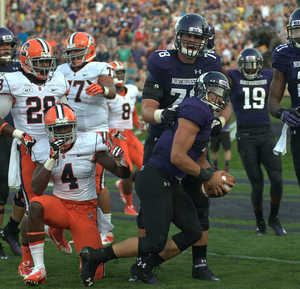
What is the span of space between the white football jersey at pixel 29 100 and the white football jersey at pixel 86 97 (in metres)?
0.67

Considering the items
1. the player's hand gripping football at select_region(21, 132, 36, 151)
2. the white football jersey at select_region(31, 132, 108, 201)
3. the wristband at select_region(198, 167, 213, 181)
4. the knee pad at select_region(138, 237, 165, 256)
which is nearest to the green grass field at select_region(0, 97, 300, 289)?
the knee pad at select_region(138, 237, 165, 256)

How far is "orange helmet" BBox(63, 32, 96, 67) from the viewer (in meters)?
4.81

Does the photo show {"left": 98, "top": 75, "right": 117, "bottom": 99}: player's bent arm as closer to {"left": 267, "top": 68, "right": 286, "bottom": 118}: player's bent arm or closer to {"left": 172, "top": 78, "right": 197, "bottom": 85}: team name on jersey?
{"left": 172, "top": 78, "right": 197, "bottom": 85}: team name on jersey

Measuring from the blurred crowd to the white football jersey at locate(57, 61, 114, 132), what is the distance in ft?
31.1

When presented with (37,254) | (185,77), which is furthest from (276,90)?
(37,254)

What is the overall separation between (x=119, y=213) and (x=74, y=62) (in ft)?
7.88

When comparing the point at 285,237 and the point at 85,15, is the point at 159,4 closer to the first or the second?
the point at 85,15

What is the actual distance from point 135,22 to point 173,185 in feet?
49.1

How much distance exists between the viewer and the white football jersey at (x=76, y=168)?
149 inches

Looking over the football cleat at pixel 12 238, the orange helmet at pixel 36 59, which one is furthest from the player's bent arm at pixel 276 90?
the football cleat at pixel 12 238

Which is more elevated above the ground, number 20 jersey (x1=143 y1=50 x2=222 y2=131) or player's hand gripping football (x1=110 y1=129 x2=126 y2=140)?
number 20 jersey (x1=143 y1=50 x2=222 y2=131)

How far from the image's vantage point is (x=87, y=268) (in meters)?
3.34

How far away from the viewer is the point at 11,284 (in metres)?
3.47

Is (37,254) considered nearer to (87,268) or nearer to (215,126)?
(87,268)
